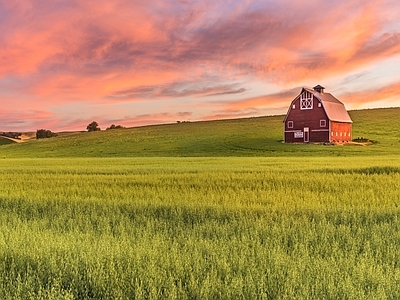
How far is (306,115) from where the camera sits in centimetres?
7038

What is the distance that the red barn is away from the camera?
224 ft

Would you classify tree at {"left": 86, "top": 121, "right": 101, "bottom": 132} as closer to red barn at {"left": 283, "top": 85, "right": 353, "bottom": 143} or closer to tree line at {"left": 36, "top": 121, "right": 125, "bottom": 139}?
tree line at {"left": 36, "top": 121, "right": 125, "bottom": 139}

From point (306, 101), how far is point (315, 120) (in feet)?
13.4

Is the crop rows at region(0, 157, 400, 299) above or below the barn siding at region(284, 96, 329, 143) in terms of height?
below

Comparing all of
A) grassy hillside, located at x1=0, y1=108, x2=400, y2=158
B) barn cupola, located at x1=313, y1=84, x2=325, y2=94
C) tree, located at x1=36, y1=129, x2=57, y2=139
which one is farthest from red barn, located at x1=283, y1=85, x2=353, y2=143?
tree, located at x1=36, y1=129, x2=57, y2=139

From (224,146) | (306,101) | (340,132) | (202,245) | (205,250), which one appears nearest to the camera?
(205,250)

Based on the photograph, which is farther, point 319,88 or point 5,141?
point 5,141

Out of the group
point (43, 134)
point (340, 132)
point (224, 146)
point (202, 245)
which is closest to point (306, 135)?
point (340, 132)

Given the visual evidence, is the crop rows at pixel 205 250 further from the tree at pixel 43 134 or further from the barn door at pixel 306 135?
the tree at pixel 43 134

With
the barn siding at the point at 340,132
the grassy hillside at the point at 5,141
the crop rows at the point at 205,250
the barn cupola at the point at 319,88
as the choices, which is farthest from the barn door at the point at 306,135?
the grassy hillside at the point at 5,141

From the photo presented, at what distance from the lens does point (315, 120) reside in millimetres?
69188

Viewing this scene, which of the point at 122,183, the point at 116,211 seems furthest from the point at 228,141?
the point at 116,211

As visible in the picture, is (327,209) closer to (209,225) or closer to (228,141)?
(209,225)

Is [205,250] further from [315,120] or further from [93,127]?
[93,127]
